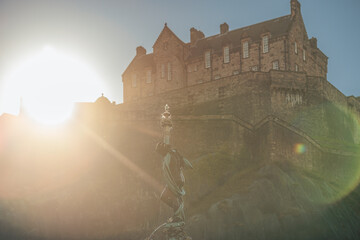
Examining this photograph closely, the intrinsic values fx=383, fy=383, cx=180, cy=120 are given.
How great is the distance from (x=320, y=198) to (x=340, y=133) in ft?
52.2

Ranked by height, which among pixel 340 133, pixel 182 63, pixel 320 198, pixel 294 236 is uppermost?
pixel 182 63

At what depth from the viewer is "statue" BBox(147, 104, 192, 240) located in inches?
392

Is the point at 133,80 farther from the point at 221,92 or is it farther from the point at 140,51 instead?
the point at 221,92

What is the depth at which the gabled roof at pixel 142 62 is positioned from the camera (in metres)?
55.8

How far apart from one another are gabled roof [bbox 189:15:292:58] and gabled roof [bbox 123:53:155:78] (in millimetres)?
7146

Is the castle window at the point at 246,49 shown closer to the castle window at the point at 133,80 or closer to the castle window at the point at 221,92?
the castle window at the point at 221,92

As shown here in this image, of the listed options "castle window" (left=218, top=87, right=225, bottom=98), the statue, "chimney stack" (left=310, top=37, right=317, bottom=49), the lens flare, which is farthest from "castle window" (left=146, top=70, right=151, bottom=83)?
the statue

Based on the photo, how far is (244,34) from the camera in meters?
45.3

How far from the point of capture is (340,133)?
134 ft

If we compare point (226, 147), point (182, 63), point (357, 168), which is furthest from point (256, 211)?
point (182, 63)

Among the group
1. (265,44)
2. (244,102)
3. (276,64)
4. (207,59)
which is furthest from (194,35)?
(244,102)

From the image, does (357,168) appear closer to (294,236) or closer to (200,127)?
(294,236)

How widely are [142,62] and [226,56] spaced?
622 inches

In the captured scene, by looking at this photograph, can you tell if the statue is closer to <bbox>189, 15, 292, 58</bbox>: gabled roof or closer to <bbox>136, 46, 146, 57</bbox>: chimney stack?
<bbox>189, 15, 292, 58</bbox>: gabled roof
